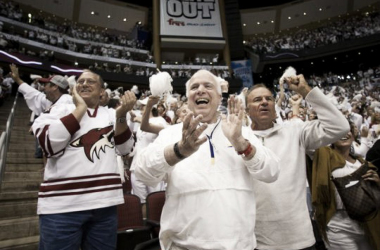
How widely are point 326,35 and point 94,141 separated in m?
28.0

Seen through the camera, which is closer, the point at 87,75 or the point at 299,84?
the point at 299,84

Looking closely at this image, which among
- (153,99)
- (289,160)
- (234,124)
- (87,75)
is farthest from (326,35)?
(234,124)

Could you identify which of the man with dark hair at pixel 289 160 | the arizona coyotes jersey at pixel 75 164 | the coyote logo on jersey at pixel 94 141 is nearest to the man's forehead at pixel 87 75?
the arizona coyotes jersey at pixel 75 164

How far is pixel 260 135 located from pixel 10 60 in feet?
56.0

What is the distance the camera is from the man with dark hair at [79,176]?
166cm

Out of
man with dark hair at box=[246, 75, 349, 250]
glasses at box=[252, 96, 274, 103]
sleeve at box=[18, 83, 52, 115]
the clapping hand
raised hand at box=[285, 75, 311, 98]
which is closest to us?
the clapping hand

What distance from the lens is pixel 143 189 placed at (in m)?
3.88

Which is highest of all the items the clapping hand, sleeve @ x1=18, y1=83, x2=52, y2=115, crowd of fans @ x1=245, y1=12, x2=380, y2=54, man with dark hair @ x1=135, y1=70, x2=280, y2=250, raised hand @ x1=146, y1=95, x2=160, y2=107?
crowd of fans @ x1=245, y1=12, x2=380, y2=54

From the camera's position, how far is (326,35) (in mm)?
25141

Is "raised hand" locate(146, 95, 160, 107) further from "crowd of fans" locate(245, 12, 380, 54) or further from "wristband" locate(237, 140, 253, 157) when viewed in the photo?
"crowd of fans" locate(245, 12, 380, 54)

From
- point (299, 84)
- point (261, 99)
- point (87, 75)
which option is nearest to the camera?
point (299, 84)

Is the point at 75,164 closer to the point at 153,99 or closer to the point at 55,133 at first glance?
the point at 55,133

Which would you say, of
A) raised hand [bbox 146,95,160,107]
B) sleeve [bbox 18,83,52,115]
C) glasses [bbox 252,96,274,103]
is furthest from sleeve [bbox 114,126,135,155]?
sleeve [bbox 18,83,52,115]

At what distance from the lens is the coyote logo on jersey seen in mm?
1819
